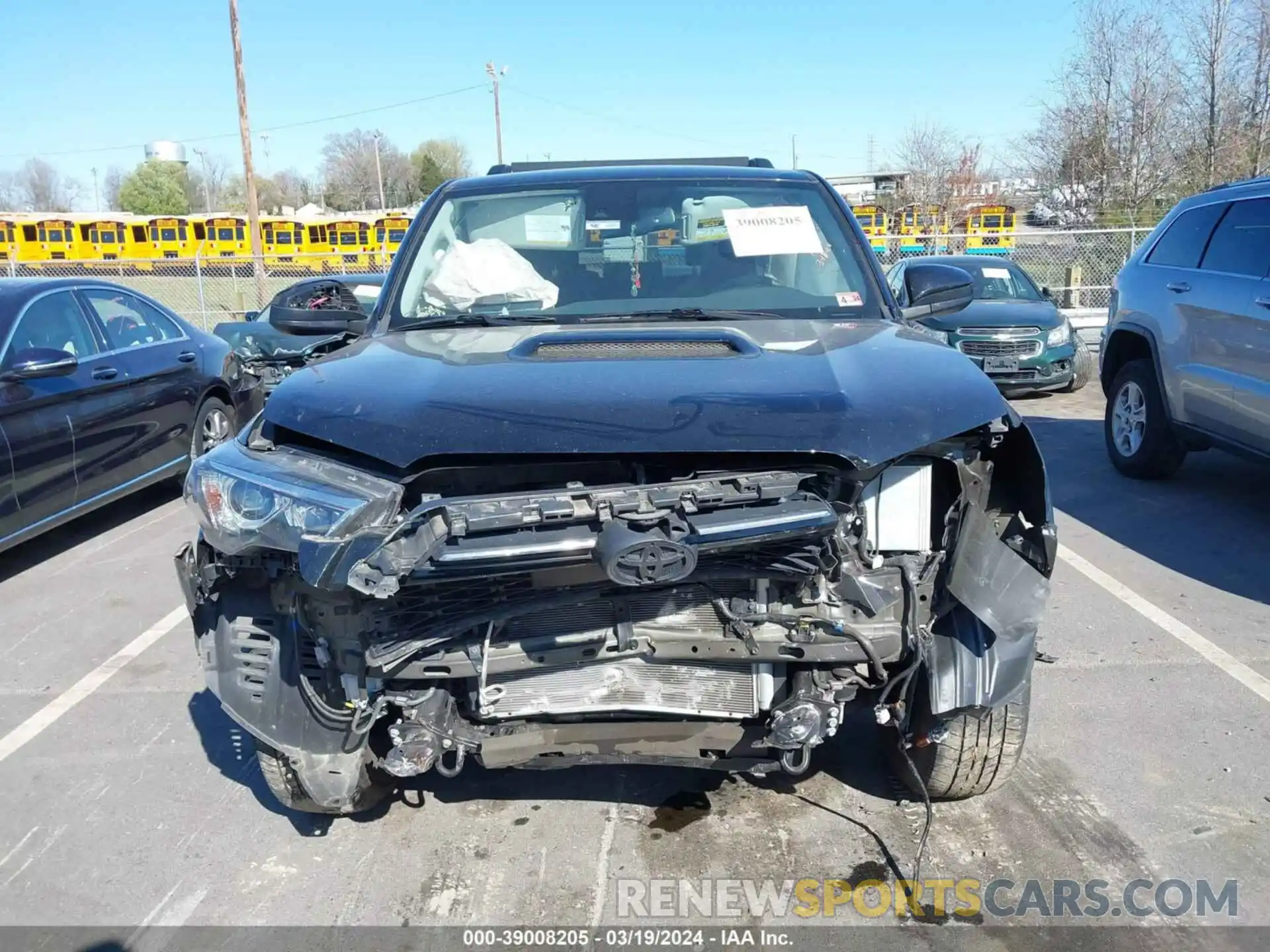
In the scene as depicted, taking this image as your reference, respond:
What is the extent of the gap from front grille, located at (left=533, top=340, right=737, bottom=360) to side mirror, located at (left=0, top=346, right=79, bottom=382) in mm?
3981

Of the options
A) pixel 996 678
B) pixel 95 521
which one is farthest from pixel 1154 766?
pixel 95 521

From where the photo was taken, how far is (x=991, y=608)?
2619 mm

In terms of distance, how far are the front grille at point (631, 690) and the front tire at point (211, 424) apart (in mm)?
5109

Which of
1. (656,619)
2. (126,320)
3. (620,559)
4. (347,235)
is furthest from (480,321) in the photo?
(347,235)

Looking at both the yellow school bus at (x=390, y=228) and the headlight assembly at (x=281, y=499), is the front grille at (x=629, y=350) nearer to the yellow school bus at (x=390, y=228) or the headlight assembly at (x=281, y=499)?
the headlight assembly at (x=281, y=499)

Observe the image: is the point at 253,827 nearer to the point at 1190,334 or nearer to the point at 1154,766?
the point at 1154,766

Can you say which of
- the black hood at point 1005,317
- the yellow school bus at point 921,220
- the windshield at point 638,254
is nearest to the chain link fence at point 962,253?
the black hood at point 1005,317

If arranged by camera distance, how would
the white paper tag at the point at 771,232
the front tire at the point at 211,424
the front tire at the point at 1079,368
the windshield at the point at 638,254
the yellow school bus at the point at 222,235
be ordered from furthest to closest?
the yellow school bus at the point at 222,235
the front tire at the point at 1079,368
the front tire at the point at 211,424
the white paper tag at the point at 771,232
the windshield at the point at 638,254

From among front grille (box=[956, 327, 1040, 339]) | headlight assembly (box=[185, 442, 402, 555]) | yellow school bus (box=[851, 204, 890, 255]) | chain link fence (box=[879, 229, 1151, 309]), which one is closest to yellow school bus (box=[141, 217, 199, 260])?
yellow school bus (box=[851, 204, 890, 255])

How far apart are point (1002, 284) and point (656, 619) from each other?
10761 mm

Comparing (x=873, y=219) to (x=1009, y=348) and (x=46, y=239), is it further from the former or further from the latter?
(x=46, y=239)

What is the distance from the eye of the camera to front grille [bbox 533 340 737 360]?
285 centimetres

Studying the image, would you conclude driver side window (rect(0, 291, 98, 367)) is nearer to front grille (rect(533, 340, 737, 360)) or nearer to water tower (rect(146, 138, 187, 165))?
front grille (rect(533, 340, 737, 360))

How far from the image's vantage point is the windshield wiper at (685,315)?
3.49m
